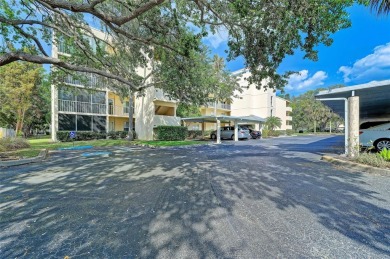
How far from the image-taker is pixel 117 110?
82.2 ft

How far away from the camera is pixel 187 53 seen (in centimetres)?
960

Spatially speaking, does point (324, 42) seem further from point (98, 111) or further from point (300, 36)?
point (98, 111)

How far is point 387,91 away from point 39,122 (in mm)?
43875

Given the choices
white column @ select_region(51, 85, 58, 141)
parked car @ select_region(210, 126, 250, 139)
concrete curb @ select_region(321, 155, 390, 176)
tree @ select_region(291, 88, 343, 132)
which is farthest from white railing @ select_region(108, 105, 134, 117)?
tree @ select_region(291, 88, 343, 132)

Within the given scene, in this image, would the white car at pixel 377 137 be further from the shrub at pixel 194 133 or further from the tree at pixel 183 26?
the shrub at pixel 194 133

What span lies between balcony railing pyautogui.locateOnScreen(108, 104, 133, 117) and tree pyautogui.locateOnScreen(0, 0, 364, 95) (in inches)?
502

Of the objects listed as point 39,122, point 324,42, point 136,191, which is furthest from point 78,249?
point 39,122

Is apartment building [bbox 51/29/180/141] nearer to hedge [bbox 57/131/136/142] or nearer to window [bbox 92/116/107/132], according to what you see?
window [bbox 92/116/107/132]

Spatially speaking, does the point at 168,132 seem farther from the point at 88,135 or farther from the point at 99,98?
the point at 99,98

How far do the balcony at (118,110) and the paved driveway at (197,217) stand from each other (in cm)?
1944

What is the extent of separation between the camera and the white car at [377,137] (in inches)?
395

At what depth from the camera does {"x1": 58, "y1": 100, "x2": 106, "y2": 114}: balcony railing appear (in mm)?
20609

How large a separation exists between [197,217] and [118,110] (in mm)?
24020

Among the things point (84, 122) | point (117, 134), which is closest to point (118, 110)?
point (117, 134)
